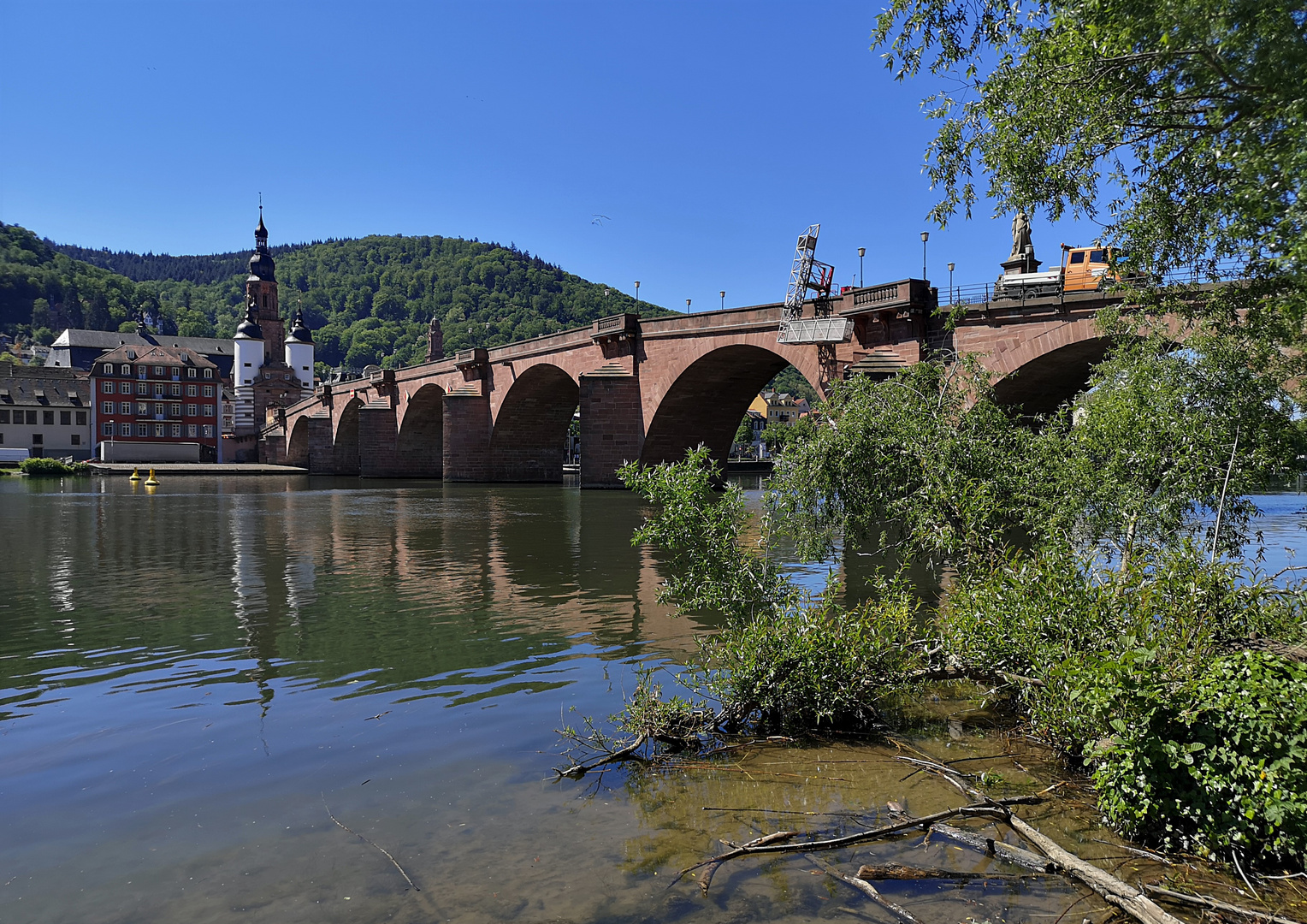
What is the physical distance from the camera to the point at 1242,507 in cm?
923

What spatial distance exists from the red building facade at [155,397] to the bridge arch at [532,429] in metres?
48.4

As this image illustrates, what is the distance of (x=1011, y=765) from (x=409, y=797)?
3.70 meters

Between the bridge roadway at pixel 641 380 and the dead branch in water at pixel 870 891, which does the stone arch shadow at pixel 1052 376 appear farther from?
the dead branch in water at pixel 870 891

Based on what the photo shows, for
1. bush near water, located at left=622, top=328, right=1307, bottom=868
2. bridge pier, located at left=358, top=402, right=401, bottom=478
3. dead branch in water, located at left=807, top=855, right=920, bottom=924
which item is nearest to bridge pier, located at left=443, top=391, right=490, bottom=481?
bridge pier, located at left=358, top=402, right=401, bottom=478

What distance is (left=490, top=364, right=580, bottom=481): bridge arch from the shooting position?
4947 cm

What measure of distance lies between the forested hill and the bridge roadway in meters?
56.7

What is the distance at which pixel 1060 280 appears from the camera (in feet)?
74.7

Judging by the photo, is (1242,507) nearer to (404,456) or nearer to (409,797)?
(409,797)

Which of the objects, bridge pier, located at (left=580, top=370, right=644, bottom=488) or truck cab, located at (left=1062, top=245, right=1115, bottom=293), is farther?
bridge pier, located at (left=580, top=370, right=644, bottom=488)

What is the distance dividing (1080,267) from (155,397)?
82819 millimetres

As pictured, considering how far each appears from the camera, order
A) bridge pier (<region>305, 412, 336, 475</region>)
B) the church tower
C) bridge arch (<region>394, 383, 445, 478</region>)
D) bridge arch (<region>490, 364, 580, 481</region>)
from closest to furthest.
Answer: bridge arch (<region>490, 364, 580, 481</region>) < bridge arch (<region>394, 383, 445, 478</region>) < bridge pier (<region>305, 412, 336, 475</region>) < the church tower

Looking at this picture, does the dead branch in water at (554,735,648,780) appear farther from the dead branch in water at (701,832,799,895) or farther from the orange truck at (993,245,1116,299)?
the orange truck at (993,245,1116,299)

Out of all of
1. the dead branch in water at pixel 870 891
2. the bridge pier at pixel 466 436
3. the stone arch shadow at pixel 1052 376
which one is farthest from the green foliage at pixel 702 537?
the bridge pier at pixel 466 436

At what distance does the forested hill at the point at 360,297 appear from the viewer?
138250mm
